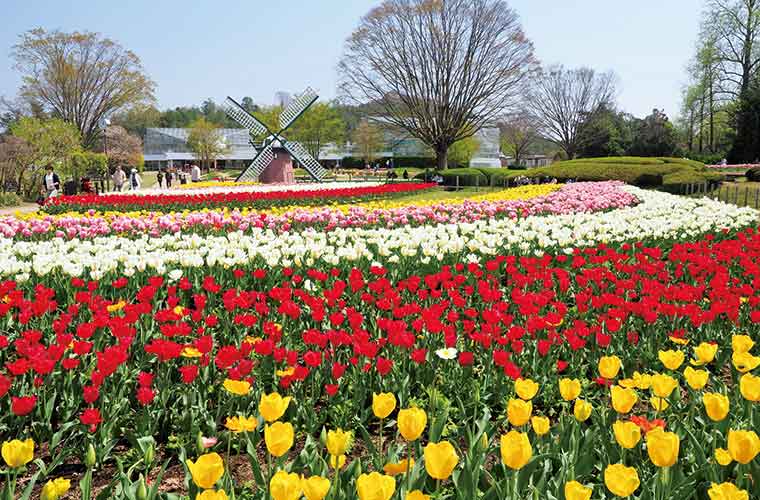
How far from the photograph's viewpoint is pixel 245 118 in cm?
3347

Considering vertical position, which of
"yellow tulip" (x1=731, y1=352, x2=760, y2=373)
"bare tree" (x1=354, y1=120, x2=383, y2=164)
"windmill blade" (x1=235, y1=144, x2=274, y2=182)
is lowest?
"yellow tulip" (x1=731, y1=352, x2=760, y2=373)

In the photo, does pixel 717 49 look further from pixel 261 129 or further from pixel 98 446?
pixel 98 446

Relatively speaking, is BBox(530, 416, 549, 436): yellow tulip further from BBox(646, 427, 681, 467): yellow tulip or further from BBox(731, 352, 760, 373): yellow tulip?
BBox(731, 352, 760, 373): yellow tulip

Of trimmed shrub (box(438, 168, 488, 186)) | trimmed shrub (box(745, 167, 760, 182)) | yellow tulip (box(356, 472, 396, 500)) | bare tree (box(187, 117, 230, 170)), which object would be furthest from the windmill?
bare tree (box(187, 117, 230, 170))

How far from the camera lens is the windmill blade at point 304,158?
32.1m

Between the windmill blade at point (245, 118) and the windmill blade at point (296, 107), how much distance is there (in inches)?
50.2

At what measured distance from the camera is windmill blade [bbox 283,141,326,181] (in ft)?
105

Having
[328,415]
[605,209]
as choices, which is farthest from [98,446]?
[605,209]

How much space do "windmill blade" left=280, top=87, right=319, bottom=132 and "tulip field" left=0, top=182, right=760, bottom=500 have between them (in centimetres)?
2795

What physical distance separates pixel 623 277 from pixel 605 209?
8530mm

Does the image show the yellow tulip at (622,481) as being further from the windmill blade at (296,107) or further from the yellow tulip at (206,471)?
the windmill blade at (296,107)

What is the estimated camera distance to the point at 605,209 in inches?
540

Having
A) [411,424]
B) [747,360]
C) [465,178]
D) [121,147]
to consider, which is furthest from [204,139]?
[411,424]

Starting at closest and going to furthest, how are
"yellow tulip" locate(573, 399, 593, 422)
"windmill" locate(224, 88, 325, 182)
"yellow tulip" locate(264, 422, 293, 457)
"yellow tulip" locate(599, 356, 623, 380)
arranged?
"yellow tulip" locate(264, 422, 293, 457) → "yellow tulip" locate(573, 399, 593, 422) → "yellow tulip" locate(599, 356, 623, 380) → "windmill" locate(224, 88, 325, 182)
